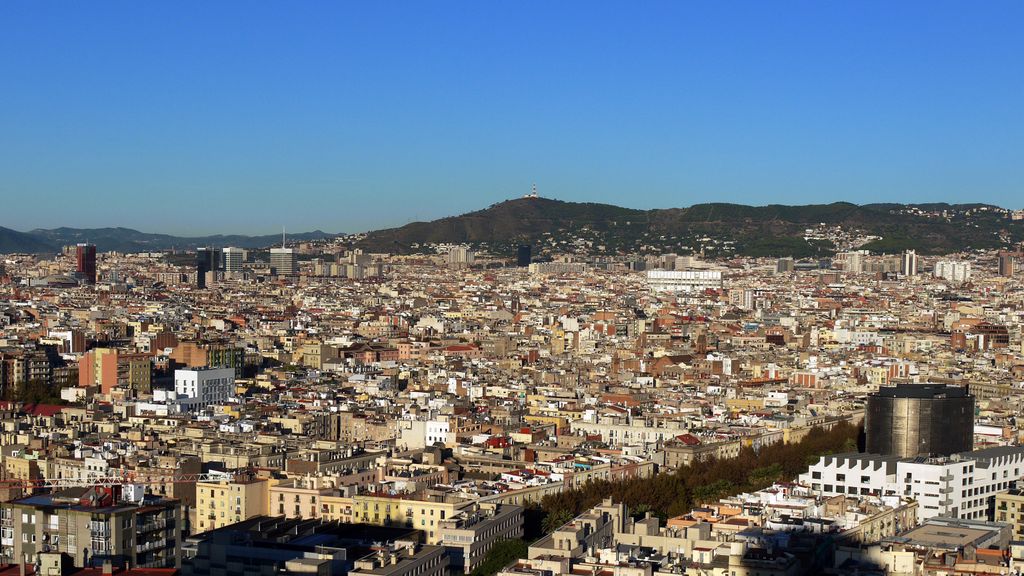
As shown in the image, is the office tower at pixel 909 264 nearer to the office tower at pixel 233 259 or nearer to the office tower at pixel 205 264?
the office tower at pixel 205 264

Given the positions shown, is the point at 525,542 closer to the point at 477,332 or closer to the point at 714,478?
the point at 714,478

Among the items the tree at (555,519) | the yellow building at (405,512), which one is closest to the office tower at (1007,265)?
the tree at (555,519)

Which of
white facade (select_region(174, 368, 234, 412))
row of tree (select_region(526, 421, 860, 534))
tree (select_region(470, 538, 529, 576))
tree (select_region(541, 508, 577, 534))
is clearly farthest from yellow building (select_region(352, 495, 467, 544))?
white facade (select_region(174, 368, 234, 412))

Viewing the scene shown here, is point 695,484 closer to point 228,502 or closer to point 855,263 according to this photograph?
point 228,502

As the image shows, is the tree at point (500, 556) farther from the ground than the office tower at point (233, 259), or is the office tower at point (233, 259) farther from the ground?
the office tower at point (233, 259)

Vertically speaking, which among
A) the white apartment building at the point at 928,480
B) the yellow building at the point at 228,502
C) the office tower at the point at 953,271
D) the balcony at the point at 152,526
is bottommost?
the yellow building at the point at 228,502

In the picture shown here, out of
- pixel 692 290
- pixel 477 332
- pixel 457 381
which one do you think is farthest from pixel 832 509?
pixel 692 290

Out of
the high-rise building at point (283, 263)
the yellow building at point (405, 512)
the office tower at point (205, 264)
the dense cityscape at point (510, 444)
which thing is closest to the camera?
the dense cityscape at point (510, 444)

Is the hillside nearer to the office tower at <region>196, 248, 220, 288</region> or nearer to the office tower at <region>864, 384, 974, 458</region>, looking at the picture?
the office tower at <region>196, 248, 220, 288</region>
